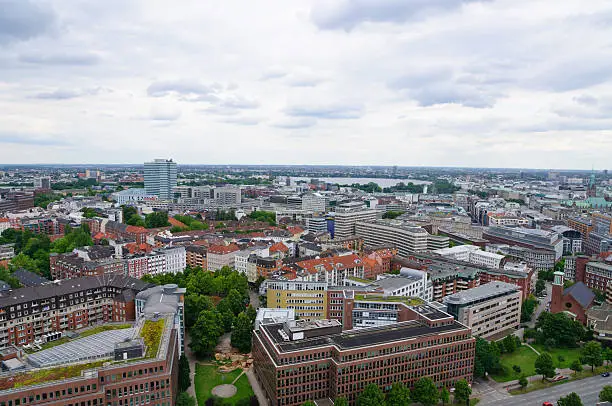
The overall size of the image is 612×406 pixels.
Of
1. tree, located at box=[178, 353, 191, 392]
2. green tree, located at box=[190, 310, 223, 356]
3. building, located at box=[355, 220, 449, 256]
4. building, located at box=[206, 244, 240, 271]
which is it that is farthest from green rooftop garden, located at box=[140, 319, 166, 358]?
building, located at box=[355, 220, 449, 256]

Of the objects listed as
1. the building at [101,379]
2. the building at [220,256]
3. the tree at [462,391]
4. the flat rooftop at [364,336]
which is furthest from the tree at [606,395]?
the building at [220,256]

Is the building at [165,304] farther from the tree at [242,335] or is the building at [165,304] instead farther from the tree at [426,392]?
the tree at [426,392]

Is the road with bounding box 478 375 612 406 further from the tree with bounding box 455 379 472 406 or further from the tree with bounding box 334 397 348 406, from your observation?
the tree with bounding box 334 397 348 406

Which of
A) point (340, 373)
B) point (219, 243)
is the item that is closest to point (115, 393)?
point (340, 373)

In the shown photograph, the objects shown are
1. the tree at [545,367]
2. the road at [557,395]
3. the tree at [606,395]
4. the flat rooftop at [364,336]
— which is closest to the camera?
the tree at [606,395]

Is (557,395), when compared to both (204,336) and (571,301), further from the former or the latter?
(204,336)

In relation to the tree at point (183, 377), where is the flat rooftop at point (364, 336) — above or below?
above
